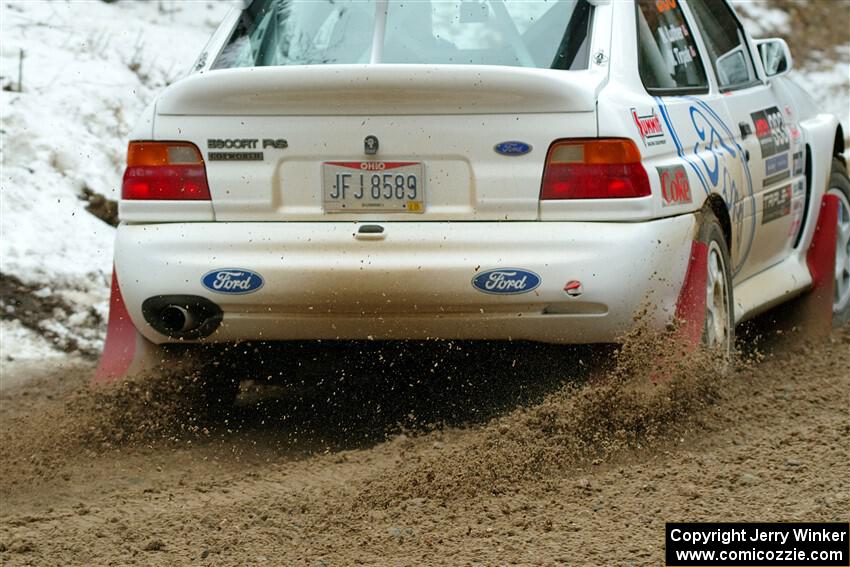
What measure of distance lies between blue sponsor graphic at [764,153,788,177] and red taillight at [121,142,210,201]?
8.63 feet

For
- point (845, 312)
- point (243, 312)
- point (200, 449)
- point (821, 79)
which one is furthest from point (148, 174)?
point (821, 79)

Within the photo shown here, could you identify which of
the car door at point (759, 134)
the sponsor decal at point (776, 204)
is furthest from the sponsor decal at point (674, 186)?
the sponsor decal at point (776, 204)

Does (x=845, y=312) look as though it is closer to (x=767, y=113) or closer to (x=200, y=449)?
(x=767, y=113)

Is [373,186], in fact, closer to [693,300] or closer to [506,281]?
[506,281]

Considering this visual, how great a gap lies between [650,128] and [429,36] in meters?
0.88

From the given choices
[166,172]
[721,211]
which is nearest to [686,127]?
[721,211]

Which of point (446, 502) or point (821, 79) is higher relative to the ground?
point (446, 502)

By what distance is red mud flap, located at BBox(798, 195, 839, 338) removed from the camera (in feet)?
23.6

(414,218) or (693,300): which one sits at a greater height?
(414,218)

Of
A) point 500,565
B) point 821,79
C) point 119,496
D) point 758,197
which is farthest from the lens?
point 821,79

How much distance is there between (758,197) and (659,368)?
1.59m

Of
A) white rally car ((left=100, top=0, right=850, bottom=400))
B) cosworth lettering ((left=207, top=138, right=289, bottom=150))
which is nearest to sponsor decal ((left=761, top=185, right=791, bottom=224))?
white rally car ((left=100, top=0, right=850, bottom=400))

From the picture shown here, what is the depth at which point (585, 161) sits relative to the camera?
4.95m

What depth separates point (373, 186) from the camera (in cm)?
502
